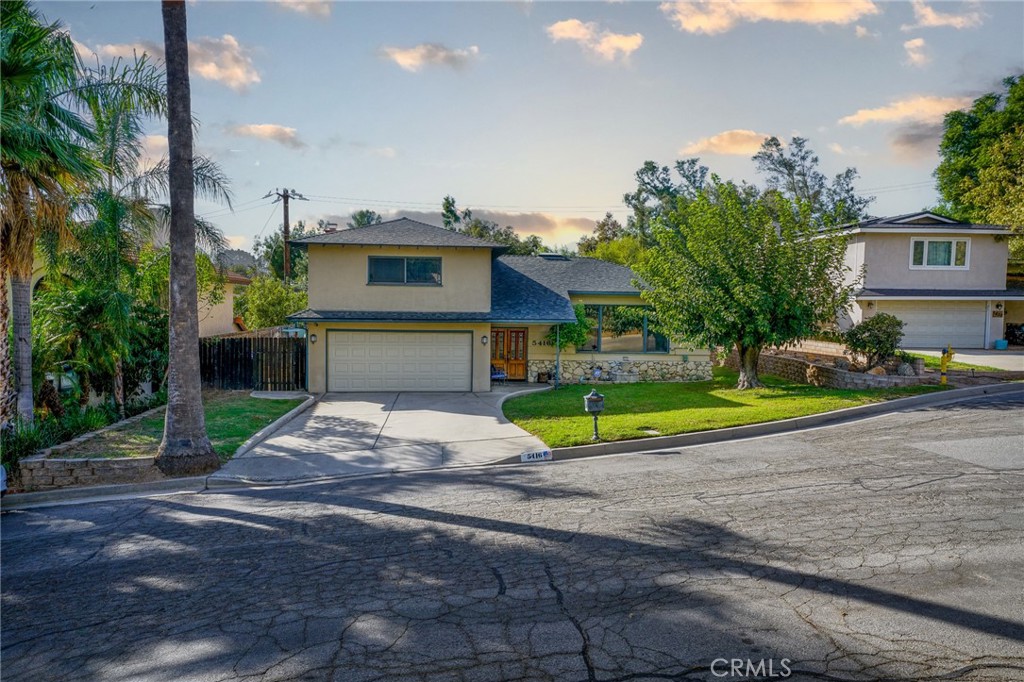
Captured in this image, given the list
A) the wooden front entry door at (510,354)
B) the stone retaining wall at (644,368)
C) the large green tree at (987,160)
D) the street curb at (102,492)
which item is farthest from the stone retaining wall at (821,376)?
the street curb at (102,492)

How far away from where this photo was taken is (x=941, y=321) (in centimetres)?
2609

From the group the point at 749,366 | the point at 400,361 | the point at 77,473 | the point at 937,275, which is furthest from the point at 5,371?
the point at 937,275

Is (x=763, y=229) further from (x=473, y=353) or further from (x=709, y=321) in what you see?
(x=473, y=353)

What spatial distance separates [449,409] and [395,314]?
4699mm

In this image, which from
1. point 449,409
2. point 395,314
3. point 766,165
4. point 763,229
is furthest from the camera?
point 766,165

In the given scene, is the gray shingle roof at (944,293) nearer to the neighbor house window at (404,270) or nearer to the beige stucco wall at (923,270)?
the beige stucco wall at (923,270)

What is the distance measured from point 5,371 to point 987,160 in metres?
47.1

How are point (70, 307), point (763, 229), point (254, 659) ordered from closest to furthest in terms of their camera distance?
point (254, 659)
point (70, 307)
point (763, 229)

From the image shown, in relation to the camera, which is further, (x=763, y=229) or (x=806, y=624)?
(x=763, y=229)

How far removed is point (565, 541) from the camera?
6.25 m

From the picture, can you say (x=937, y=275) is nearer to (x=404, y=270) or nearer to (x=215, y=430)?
(x=404, y=270)

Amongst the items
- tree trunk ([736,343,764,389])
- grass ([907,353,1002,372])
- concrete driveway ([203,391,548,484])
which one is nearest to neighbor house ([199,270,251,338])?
concrete driveway ([203,391,548,484])

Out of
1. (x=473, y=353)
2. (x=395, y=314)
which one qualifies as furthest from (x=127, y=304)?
(x=473, y=353)

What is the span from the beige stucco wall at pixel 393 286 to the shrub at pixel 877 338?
11239 mm
